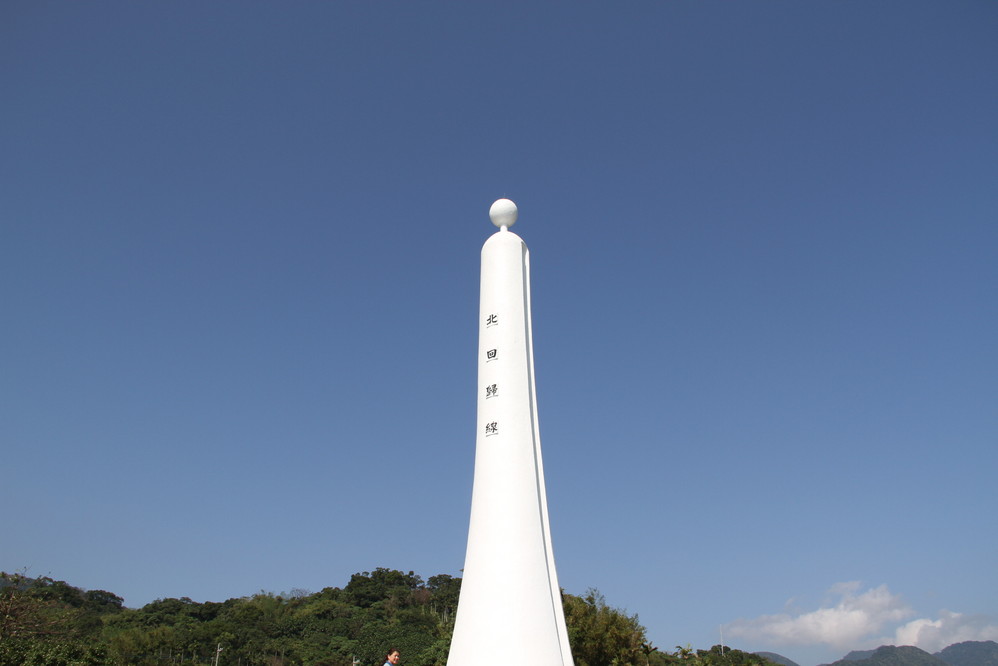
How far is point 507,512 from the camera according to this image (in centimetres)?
1153

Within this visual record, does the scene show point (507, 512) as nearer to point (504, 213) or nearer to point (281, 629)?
point (504, 213)

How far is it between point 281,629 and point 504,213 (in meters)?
36.8

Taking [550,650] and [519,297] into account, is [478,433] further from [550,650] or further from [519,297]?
[550,650]

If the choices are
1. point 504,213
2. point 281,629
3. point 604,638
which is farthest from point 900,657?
point 504,213

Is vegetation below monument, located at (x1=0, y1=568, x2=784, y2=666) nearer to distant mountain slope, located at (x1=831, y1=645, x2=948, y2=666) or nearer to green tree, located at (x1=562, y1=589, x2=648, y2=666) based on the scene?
green tree, located at (x1=562, y1=589, x2=648, y2=666)

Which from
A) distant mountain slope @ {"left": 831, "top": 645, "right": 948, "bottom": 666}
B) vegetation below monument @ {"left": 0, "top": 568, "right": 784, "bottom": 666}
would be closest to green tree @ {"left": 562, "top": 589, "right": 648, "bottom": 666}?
vegetation below monument @ {"left": 0, "top": 568, "right": 784, "bottom": 666}

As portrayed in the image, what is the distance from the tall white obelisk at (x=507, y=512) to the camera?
426 inches

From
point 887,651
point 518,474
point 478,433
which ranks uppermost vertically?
point 887,651

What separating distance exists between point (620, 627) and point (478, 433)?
9.42 m

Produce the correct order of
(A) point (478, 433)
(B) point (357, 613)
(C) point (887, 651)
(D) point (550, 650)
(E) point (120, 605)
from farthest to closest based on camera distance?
1. (C) point (887, 651)
2. (E) point (120, 605)
3. (B) point (357, 613)
4. (A) point (478, 433)
5. (D) point (550, 650)

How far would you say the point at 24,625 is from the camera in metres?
15.5

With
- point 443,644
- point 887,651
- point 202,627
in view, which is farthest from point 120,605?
point 887,651

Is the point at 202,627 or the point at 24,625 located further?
the point at 202,627

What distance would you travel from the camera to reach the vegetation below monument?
647 inches
